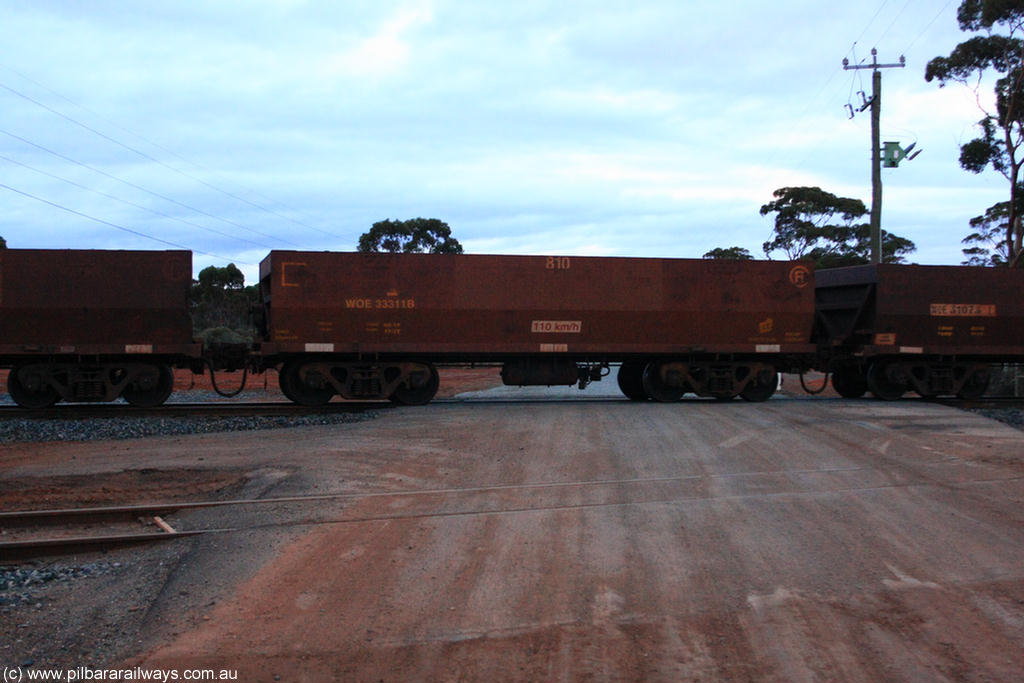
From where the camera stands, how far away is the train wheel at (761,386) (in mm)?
17250

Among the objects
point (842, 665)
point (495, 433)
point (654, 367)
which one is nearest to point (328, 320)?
point (495, 433)

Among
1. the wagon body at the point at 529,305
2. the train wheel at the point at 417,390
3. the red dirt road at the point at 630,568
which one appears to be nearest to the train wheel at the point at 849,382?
the wagon body at the point at 529,305

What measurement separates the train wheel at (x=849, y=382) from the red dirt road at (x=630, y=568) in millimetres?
8904

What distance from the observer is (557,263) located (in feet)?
54.0

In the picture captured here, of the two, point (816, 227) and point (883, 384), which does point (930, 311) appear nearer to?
point (883, 384)

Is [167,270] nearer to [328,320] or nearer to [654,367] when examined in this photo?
[328,320]

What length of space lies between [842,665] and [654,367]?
1302 centimetres

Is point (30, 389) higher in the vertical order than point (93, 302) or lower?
lower

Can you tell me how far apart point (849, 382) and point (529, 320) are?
8522 mm

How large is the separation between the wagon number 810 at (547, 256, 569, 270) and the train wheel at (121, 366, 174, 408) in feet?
26.3

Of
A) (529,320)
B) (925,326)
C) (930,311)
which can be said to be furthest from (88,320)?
(930,311)

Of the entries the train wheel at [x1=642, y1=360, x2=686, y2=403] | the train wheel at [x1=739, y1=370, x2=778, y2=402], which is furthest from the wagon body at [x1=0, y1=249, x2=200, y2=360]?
the train wheel at [x1=739, y1=370, x2=778, y2=402]

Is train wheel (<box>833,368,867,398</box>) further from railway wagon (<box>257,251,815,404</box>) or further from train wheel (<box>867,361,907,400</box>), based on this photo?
railway wagon (<box>257,251,815,404</box>)

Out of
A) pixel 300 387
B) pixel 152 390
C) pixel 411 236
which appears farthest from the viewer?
pixel 411 236
